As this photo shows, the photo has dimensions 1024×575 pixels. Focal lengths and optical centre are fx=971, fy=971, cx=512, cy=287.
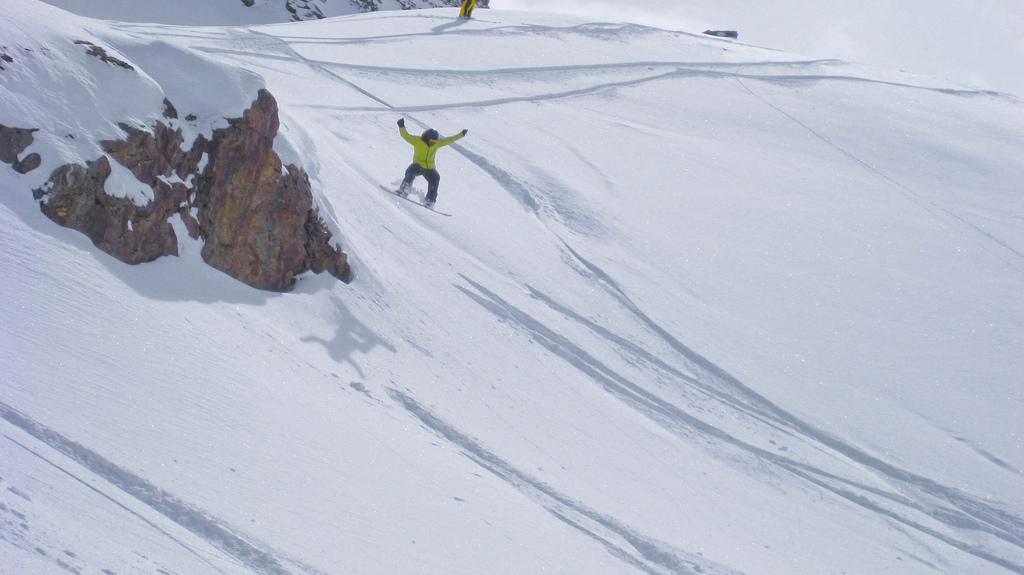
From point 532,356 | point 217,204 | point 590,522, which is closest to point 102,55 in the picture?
point 217,204

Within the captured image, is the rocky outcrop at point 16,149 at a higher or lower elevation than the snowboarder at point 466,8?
lower

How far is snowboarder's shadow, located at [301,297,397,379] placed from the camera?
22.0 ft

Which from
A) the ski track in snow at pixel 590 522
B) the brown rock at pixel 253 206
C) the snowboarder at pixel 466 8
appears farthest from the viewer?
the snowboarder at pixel 466 8

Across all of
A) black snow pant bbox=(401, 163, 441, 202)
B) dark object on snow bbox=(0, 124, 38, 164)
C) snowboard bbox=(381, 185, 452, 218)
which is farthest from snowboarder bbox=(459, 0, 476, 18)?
dark object on snow bbox=(0, 124, 38, 164)

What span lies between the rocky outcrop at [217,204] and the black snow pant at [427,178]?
9.48ft

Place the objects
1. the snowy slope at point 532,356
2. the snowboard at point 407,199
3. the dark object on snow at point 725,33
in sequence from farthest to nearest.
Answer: the dark object on snow at point 725,33 → the snowboard at point 407,199 → the snowy slope at point 532,356

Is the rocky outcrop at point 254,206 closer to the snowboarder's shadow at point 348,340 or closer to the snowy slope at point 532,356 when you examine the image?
the snowy slope at point 532,356

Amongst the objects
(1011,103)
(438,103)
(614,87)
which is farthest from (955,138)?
(438,103)

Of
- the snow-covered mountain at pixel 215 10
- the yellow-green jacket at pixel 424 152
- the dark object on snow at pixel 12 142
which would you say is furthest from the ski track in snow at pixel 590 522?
the snow-covered mountain at pixel 215 10

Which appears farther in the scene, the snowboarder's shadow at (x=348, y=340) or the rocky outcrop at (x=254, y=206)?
the rocky outcrop at (x=254, y=206)

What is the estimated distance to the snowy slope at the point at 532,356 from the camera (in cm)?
463

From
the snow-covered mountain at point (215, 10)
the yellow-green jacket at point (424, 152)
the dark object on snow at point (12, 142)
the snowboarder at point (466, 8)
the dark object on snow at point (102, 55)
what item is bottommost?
the dark object on snow at point (12, 142)

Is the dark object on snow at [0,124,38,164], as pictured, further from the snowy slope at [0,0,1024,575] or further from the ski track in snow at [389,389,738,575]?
the ski track in snow at [389,389,738,575]

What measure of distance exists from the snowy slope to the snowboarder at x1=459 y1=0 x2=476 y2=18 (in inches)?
204
